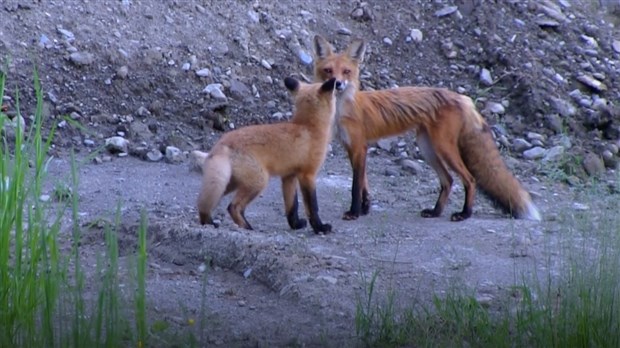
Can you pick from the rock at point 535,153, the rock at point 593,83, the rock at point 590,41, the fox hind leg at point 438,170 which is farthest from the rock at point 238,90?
the rock at point 590,41

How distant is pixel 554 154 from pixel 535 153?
1.06ft

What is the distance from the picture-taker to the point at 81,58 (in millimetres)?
11531

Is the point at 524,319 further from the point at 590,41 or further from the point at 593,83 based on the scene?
the point at 590,41

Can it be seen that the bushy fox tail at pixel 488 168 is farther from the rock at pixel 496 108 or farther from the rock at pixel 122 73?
the rock at pixel 122 73

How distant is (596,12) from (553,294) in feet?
31.9

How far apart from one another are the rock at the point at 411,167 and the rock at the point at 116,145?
2.91 m

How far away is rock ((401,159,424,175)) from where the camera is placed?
11.2 m

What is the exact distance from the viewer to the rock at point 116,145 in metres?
10.6

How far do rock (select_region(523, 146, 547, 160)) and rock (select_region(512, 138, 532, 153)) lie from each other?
93 millimetres

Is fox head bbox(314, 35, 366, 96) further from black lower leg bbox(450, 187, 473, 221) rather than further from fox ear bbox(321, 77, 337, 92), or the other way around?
black lower leg bbox(450, 187, 473, 221)

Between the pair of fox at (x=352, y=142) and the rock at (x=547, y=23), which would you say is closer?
the pair of fox at (x=352, y=142)

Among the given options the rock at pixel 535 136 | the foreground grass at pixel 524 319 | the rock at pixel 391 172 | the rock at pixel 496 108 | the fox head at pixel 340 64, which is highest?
the fox head at pixel 340 64

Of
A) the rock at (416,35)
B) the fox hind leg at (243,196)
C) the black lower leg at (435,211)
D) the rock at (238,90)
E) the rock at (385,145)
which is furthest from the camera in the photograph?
the rock at (416,35)

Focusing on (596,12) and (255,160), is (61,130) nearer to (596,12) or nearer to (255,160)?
(255,160)
